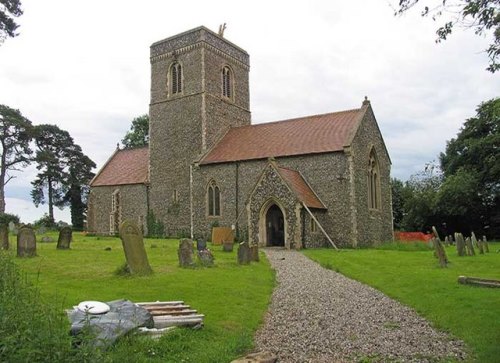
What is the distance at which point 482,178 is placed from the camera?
38188mm

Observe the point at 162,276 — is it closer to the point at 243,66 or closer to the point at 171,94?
the point at 171,94

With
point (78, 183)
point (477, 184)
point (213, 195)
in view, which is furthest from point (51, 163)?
point (477, 184)

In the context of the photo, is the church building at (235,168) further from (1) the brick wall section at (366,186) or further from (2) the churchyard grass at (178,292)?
(2) the churchyard grass at (178,292)

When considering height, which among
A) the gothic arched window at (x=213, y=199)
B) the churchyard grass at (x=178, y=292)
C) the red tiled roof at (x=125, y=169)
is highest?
the red tiled roof at (x=125, y=169)

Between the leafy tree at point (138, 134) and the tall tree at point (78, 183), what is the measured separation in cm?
516

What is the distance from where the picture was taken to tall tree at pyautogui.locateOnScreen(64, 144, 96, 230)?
5397 centimetres

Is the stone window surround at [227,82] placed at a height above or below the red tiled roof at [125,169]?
above

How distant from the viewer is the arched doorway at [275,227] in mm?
26438

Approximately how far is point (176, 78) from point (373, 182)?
15658mm

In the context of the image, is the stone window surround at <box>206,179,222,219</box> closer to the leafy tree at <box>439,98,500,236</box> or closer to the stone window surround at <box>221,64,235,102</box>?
the stone window surround at <box>221,64,235,102</box>

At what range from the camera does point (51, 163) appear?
174ft

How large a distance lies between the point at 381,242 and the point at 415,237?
4771 millimetres

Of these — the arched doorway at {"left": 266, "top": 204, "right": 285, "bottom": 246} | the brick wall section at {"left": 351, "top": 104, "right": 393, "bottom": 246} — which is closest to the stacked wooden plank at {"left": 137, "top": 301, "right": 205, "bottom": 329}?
the arched doorway at {"left": 266, "top": 204, "right": 285, "bottom": 246}

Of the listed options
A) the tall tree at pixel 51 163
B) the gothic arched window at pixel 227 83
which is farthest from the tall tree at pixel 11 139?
the gothic arched window at pixel 227 83
